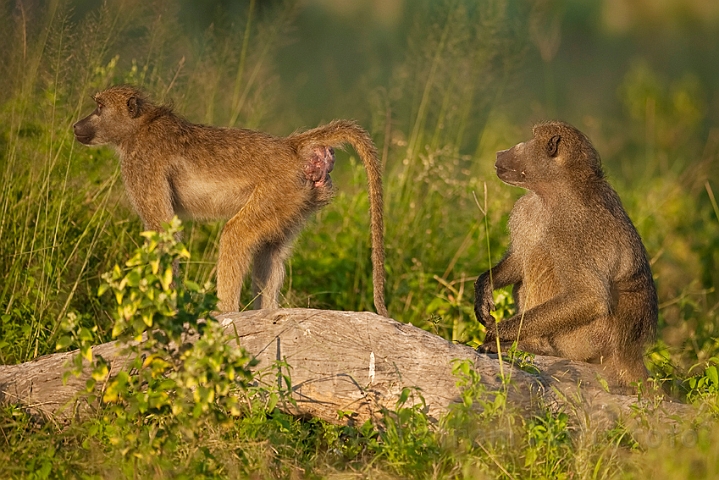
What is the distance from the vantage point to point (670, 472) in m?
3.35

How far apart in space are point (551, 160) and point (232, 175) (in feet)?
5.45

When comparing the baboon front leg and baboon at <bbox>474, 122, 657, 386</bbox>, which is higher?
baboon at <bbox>474, 122, 657, 386</bbox>

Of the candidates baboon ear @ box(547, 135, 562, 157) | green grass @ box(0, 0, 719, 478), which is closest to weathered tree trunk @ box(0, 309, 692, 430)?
green grass @ box(0, 0, 719, 478)

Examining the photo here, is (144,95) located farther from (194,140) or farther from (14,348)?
(14,348)

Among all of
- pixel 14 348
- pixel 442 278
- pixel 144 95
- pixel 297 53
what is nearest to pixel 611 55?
pixel 297 53

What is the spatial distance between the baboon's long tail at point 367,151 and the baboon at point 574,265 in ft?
2.06

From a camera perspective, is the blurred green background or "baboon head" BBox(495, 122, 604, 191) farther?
the blurred green background

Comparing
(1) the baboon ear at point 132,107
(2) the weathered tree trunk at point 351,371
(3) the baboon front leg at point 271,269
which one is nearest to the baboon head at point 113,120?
(1) the baboon ear at point 132,107

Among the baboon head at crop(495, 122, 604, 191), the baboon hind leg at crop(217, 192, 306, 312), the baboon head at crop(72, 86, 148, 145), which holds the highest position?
the baboon head at crop(495, 122, 604, 191)

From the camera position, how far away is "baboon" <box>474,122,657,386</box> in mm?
4848

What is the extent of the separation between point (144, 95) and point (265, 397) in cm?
235

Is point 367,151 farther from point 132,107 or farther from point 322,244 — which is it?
point 322,244

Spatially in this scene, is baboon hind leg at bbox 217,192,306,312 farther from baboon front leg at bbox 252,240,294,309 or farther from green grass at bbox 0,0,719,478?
green grass at bbox 0,0,719,478

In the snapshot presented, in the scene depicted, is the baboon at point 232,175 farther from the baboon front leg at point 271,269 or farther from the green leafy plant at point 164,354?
the green leafy plant at point 164,354
